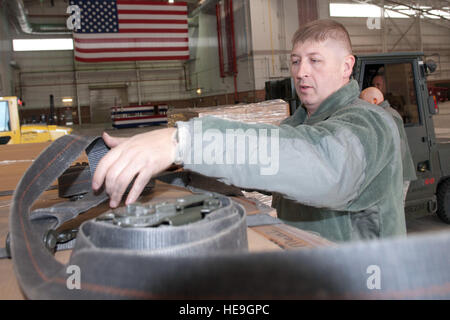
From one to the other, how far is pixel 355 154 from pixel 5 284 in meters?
0.65

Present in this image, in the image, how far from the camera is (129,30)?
1230 centimetres

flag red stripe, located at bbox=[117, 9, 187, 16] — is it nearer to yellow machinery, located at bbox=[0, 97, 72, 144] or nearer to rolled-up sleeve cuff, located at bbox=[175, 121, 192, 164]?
yellow machinery, located at bbox=[0, 97, 72, 144]

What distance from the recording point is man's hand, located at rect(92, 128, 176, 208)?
657mm

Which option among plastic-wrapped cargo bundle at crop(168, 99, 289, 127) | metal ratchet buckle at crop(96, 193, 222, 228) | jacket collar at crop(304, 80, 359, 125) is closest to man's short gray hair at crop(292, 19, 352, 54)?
jacket collar at crop(304, 80, 359, 125)

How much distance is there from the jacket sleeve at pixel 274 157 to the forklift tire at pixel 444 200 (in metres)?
5.34

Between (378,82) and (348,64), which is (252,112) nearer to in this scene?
(348,64)

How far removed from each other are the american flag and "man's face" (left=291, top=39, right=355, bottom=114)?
38.4ft

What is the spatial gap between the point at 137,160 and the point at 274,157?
0.24m

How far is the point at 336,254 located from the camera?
0.40m

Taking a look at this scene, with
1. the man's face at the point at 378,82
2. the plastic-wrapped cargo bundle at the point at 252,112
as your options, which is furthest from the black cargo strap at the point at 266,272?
the man's face at the point at 378,82

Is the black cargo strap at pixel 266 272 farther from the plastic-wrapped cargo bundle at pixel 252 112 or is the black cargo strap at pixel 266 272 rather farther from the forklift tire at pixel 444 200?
the forklift tire at pixel 444 200

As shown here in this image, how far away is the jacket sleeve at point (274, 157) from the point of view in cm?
67
